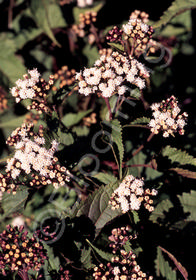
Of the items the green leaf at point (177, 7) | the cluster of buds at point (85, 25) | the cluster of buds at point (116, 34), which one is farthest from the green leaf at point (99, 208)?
the cluster of buds at point (85, 25)

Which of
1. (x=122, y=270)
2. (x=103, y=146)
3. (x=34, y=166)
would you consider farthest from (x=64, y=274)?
(x=103, y=146)

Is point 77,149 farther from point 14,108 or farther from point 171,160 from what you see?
point 14,108

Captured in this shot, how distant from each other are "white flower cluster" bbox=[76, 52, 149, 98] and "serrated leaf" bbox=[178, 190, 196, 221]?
3.73 ft

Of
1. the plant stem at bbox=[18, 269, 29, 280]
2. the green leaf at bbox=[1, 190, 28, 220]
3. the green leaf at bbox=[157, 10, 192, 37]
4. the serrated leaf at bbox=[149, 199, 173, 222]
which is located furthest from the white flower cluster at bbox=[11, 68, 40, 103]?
the green leaf at bbox=[157, 10, 192, 37]

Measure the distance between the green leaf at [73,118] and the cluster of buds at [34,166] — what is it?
0.80 metres

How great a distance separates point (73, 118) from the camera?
9.49ft

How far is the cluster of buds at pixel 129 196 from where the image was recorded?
75.3 inches

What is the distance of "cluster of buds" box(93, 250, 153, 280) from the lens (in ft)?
6.09

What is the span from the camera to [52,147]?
2.06 meters

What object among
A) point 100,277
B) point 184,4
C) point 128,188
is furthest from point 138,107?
point 100,277

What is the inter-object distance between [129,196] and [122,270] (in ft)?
1.65

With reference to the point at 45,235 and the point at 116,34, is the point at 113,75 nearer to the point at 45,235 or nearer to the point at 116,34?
the point at 116,34

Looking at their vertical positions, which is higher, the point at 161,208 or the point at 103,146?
the point at 103,146

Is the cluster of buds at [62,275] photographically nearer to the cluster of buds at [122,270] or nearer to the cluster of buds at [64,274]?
the cluster of buds at [64,274]
